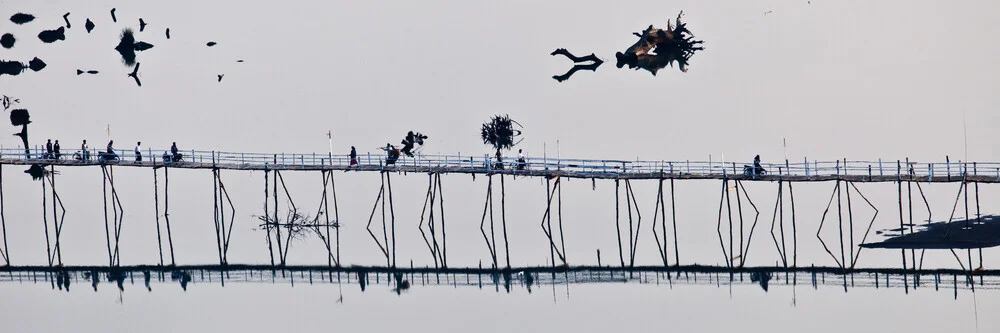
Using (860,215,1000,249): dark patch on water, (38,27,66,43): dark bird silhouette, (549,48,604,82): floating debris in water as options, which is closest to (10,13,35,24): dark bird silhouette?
(38,27,66,43): dark bird silhouette

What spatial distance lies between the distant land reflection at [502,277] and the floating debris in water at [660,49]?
33414mm

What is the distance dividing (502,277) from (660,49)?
1522 inches

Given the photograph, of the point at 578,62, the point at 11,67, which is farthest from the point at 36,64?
the point at 578,62

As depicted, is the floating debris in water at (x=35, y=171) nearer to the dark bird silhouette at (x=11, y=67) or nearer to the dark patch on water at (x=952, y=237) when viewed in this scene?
the dark bird silhouette at (x=11, y=67)

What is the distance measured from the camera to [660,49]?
10306cm

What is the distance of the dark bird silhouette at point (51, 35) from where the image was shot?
114 m

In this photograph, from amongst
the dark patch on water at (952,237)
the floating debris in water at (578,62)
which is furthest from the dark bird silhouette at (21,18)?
the dark patch on water at (952,237)

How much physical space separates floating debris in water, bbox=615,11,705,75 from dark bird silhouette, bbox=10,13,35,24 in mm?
36335

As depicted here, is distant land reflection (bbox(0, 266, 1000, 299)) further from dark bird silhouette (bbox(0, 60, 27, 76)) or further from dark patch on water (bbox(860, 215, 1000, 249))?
dark bird silhouette (bbox(0, 60, 27, 76))

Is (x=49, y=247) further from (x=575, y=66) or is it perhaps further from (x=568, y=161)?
(x=575, y=66)

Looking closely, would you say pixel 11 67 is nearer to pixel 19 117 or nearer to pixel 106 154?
pixel 19 117

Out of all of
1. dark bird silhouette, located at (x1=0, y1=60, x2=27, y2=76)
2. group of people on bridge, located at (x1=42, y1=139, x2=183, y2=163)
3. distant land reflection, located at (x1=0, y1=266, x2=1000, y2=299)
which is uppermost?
dark bird silhouette, located at (x1=0, y1=60, x2=27, y2=76)

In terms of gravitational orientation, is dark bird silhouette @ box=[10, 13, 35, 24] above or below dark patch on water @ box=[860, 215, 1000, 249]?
above

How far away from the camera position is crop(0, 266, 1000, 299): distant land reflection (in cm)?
6400
